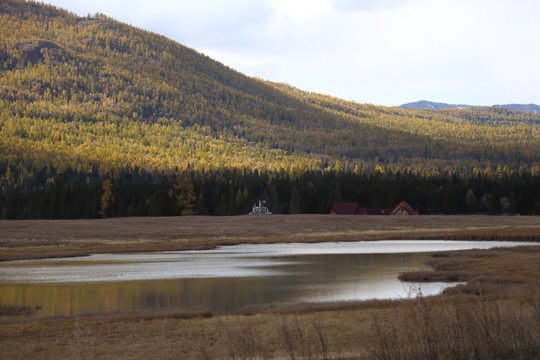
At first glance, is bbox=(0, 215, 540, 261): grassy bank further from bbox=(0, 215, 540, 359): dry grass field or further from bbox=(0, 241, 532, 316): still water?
bbox=(0, 215, 540, 359): dry grass field

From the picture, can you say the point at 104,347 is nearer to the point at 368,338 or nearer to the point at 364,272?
the point at 368,338

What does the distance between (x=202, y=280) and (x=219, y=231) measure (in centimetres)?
5055

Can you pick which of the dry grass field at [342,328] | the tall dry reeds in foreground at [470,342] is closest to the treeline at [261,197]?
the dry grass field at [342,328]

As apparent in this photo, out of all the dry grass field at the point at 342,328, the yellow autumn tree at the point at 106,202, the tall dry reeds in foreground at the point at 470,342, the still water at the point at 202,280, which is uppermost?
the tall dry reeds in foreground at the point at 470,342

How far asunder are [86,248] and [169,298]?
37.1 m

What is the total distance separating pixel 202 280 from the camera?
3991cm

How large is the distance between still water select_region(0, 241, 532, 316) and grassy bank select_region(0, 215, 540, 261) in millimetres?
9281

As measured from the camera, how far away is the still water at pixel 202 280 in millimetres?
31469

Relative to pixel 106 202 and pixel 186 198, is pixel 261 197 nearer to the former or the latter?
pixel 186 198

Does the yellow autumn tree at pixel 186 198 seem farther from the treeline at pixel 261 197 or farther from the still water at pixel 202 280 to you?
the still water at pixel 202 280

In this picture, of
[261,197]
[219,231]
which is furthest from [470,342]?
[261,197]

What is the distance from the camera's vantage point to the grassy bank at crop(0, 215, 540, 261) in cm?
6838

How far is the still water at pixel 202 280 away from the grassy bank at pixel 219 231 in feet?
30.4

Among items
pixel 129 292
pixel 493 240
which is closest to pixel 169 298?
pixel 129 292
